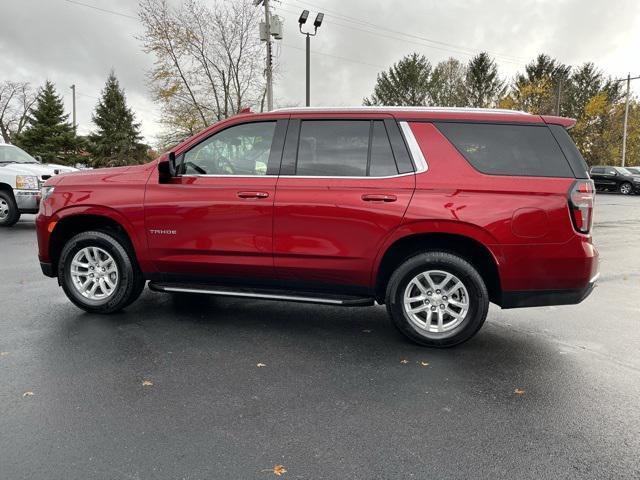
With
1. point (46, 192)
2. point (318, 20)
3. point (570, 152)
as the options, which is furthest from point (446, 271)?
point (318, 20)

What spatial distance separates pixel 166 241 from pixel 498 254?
2.94m

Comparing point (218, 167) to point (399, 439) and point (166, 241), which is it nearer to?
point (166, 241)

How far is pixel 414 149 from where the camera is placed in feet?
13.9

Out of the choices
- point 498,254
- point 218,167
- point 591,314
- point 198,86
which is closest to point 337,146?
point 218,167

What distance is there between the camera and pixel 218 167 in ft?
15.5

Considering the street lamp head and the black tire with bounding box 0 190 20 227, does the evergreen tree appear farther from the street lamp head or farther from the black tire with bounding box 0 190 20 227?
the black tire with bounding box 0 190 20 227

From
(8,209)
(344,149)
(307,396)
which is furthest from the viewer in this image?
(8,209)

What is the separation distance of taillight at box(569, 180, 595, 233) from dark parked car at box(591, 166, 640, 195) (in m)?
31.3

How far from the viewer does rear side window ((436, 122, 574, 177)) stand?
4.05m

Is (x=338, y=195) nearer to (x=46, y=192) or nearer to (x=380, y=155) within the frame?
(x=380, y=155)

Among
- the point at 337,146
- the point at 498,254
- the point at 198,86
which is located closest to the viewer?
the point at 498,254

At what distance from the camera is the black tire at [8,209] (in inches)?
479

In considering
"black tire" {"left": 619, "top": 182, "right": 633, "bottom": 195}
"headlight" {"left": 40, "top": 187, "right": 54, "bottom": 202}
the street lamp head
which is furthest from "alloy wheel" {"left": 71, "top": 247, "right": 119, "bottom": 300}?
"black tire" {"left": 619, "top": 182, "right": 633, "bottom": 195}

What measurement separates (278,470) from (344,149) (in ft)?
8.98
